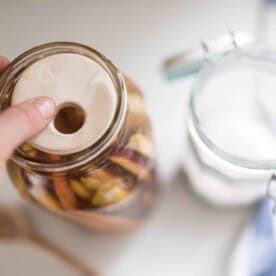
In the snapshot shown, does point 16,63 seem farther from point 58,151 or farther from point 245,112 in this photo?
point 245,112

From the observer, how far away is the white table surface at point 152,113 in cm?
38

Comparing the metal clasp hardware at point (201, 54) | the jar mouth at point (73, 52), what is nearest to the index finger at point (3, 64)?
the jar mouth at point (73, 52)

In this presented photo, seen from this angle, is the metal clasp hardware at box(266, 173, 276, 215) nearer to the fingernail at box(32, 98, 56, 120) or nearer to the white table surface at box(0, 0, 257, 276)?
the white table surface at box(0, 0, 257, 276)

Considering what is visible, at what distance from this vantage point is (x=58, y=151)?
0.86ft

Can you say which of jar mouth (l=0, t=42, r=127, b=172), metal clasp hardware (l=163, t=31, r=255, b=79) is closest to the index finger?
jar mouth (l=0, t=42, r=127, b=172)

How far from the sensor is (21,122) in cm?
25

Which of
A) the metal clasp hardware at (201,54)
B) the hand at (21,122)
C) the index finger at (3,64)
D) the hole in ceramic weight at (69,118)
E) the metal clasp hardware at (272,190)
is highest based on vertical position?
the metal clasp hardware at (201,54)

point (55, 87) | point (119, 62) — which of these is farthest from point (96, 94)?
point (119, 62)

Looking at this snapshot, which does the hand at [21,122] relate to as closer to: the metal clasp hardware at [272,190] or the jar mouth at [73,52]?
the jar mouth at [73,52]

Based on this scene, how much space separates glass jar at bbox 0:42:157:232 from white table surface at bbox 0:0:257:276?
0.03m

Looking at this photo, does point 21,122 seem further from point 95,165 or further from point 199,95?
point 199,95

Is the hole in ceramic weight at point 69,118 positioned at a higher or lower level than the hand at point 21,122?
higher

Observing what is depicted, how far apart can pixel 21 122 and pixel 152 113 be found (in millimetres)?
166

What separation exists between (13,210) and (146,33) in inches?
7.1
